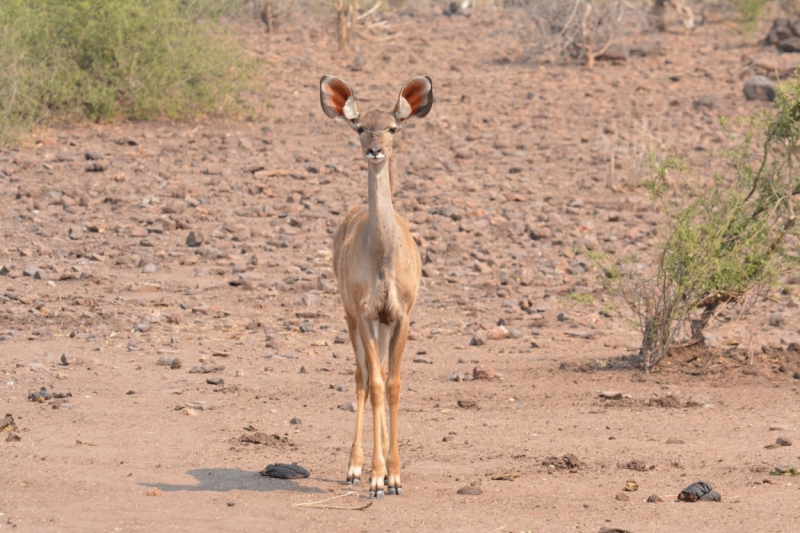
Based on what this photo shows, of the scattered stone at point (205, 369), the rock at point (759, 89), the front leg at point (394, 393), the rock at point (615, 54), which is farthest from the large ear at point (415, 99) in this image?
the rock at point (615, 54)

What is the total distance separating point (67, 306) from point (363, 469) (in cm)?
439

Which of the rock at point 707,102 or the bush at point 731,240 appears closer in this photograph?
the bush at point 731,240

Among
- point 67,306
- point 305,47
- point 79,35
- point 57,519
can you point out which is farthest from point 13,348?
point 305,47

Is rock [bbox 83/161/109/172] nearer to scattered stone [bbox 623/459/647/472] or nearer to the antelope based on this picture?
the antelope

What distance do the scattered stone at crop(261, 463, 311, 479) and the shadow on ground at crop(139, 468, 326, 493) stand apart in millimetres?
31

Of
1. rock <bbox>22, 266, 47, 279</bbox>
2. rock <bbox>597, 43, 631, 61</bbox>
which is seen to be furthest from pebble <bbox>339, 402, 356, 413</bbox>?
rock <bbox>597, 43, 631, 61</bbox>

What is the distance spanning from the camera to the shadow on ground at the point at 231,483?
6.55 metres

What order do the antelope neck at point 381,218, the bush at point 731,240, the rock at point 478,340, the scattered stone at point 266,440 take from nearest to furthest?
the antelope neck at point 381,218
the scattered stone at point 266,440
the bush at point 731,240
the rock at point 478,340

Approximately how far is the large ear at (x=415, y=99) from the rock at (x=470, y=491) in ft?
7.00

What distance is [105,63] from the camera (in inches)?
637

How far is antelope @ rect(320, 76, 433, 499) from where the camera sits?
6.42 m

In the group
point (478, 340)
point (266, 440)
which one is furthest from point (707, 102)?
point (266, 440)

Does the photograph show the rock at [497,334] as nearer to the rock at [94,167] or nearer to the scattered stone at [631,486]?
the scattered stone at [631,486]

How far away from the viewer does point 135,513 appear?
604cm
